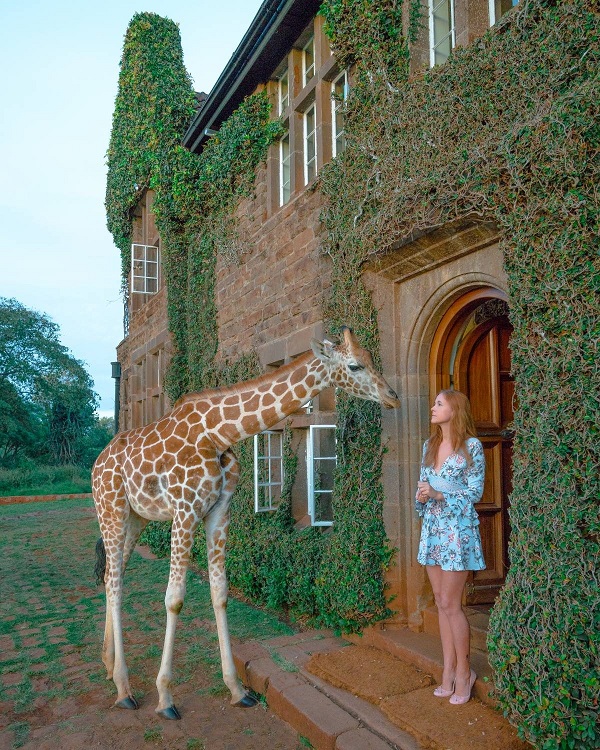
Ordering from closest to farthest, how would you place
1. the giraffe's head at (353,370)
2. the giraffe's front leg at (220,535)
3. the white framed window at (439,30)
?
the giraffe's head at (353,370) < the giraffe's front leg at (220,535) < the white framed window at (439,30)

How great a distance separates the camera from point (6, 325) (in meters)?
34.6

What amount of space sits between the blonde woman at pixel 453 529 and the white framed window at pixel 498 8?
3095 mm

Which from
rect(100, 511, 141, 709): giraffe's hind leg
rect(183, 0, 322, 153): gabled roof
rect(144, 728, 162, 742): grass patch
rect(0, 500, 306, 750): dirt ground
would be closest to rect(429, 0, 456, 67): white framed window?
rect(183, 0, 322, 153): gabled roof

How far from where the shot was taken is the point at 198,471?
4789 millimetres

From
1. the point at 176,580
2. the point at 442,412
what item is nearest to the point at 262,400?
the point at 442,412

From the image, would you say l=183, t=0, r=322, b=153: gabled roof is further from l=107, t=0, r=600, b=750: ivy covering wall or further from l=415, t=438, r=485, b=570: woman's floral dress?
l=415, t=438, r=485, b=570: woman's floral dress

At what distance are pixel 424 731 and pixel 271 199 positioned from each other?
6.54m

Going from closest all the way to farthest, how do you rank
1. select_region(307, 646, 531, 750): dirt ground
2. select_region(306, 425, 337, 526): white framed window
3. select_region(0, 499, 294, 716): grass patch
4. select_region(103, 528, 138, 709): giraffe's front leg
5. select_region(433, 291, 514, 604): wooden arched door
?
select_region(307, 646, 531, 750): dirt ground, select_region(103, 528, 138, 709): giraffe's front leg, select_region(0, 499, 294, 716): grass patch, select_region(433, 291, 514, 604): wooden arched door, select_region(306, 425, 337, 526): white framed window

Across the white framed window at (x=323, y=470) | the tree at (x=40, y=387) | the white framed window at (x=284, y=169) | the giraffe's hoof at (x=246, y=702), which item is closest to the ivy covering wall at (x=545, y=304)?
the giraffe's hoof at (x=246, y=702)

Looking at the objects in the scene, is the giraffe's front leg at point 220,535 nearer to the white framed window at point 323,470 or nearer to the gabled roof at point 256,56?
the white framed window at point 323,470

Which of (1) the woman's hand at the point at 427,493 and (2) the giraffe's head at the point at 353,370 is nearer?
(1) the woman's hand at the point at 427,493

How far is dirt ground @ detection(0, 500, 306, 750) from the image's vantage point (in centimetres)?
414

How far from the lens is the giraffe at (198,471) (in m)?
4.59

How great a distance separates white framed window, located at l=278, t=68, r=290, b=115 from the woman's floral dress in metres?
6.26
